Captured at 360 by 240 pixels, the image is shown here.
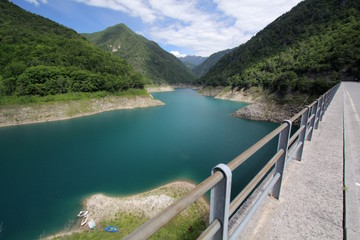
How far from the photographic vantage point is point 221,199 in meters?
1.41

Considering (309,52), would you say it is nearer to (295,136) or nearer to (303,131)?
(303,131)

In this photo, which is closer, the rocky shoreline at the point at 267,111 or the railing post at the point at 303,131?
the railing post at the point at 303,131

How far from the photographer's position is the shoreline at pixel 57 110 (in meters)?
32.7

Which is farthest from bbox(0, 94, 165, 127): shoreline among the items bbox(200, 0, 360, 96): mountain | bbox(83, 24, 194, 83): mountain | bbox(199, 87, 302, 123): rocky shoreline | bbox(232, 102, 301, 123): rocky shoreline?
bbox(83, 24, 194, 83): mountain

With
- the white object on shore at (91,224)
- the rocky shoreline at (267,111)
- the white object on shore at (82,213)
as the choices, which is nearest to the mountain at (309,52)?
the rocky shoreline at (267,111)

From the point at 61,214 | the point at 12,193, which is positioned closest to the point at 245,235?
the point at 61,214

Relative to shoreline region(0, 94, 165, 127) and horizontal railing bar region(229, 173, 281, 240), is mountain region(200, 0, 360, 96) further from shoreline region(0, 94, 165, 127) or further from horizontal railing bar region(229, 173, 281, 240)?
shoreline region(0, 94, 165, 127)

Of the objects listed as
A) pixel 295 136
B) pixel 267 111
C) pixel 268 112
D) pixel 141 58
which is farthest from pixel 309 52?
pixel 141 58

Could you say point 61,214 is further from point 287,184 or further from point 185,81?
point 185,81

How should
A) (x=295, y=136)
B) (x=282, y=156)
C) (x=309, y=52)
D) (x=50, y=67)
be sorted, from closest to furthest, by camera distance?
(x=282, y=156) → (x=295, y=136) → (x=50, y=67) → (x=309, y=52)

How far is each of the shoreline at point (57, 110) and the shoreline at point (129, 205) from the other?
101ft

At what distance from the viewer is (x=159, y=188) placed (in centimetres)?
1361

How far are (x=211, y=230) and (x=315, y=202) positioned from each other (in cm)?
248

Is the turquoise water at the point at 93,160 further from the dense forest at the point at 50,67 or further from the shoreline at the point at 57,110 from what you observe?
the dense forest at the point at 50,67
